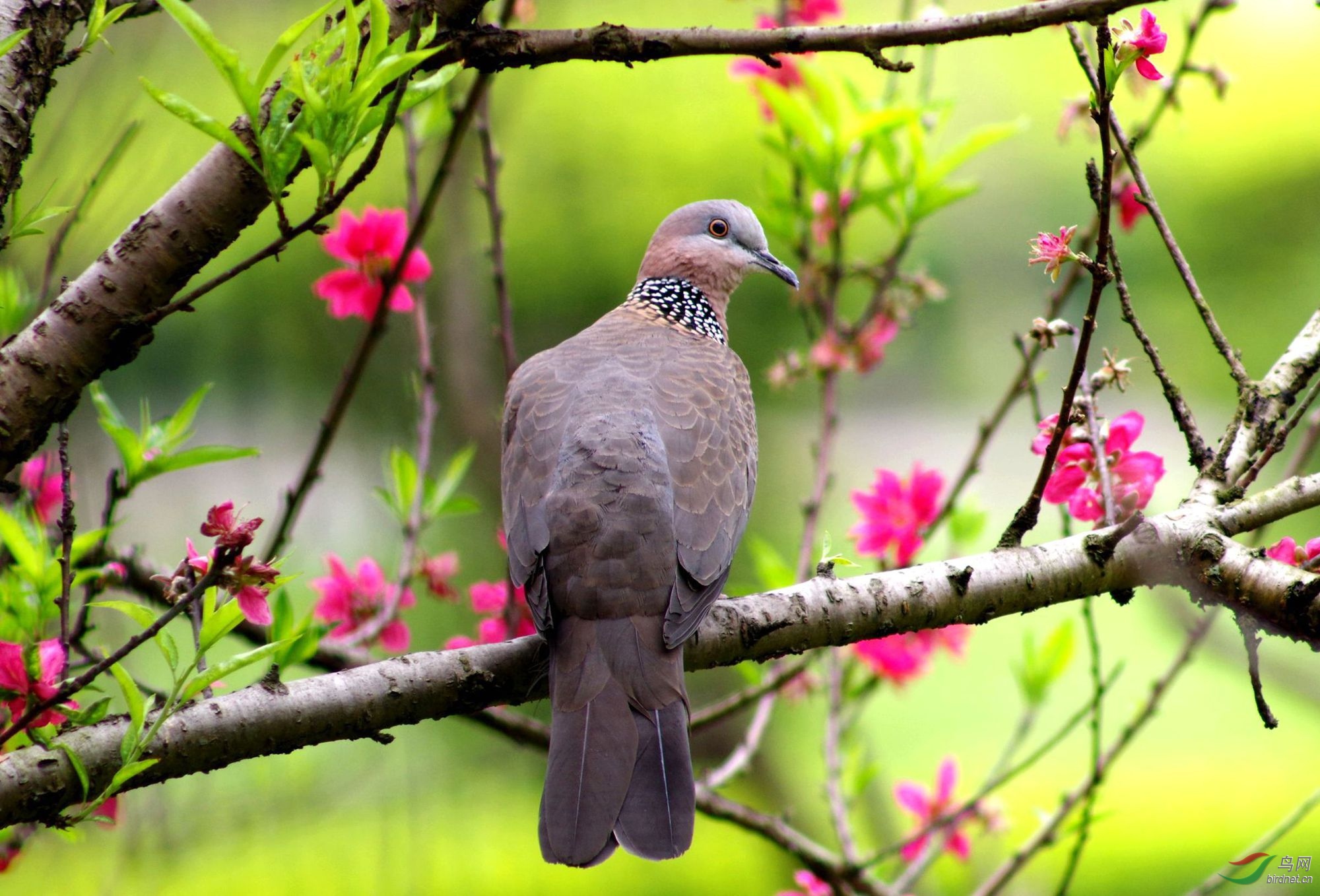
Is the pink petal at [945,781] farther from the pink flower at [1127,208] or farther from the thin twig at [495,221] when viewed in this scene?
the thin twig at [495,221]

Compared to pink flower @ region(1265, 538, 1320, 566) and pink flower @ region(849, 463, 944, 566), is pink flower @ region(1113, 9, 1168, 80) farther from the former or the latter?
pink flower @ region(849, 463, 944, 566)

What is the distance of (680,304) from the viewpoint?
9.69 feet

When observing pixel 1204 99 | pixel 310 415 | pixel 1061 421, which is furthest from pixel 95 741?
pixel 1204 99

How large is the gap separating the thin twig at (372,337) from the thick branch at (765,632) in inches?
21.7

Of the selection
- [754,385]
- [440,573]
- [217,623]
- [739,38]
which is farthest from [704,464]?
[754,385]

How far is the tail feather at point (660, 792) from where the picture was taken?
68.9 inches

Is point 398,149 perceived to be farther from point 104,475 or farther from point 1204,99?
point 1204,99

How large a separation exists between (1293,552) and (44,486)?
7.14ft

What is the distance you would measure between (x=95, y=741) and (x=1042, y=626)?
698 centimetres

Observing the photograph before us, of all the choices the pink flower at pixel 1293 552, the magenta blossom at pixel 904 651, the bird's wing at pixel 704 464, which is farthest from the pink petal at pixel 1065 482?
the magenta blossom at pixel 904 651

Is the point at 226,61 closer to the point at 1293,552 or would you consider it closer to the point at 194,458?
the point at 194,458

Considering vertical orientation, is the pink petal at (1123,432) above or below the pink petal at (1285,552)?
above

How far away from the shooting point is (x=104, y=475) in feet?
9.43

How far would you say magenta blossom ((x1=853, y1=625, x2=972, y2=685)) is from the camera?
8.64 feet
